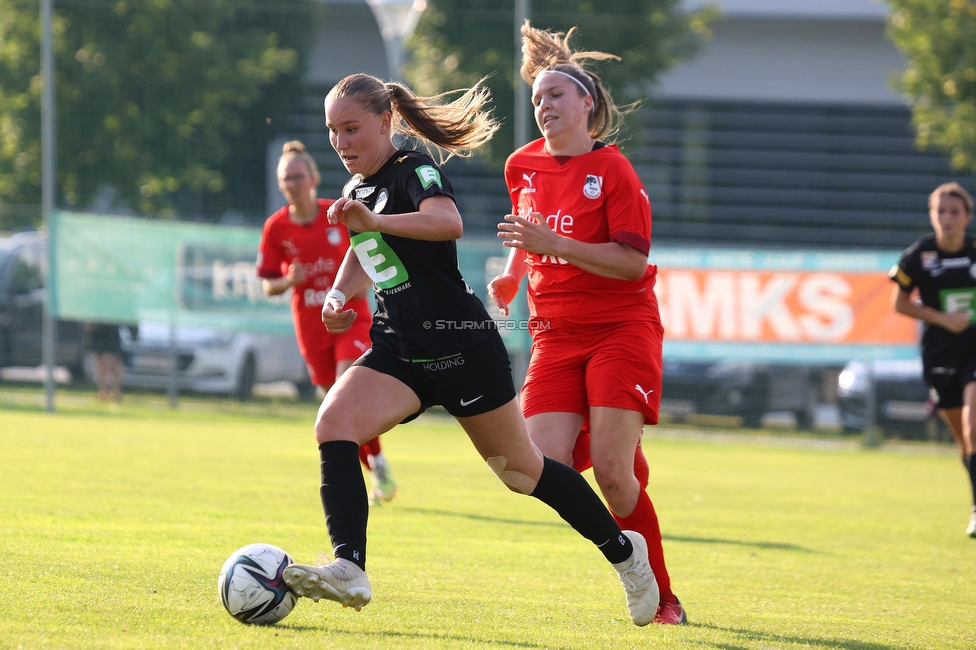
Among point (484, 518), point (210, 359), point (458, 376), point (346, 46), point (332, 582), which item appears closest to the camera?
point (332, 582)

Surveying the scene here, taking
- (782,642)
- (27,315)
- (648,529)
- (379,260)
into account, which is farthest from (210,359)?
(782,642)

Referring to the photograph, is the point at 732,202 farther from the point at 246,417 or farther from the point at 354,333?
the point at 354,333

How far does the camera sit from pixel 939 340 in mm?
8430

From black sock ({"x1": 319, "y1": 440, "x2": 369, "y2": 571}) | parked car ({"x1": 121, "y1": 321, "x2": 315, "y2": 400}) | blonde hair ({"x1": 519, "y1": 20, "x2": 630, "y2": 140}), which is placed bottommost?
parked car ({"x1": 121, "y1": 321, "x2": 315, "y2": 400})

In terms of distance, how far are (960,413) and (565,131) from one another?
4676 millimetres

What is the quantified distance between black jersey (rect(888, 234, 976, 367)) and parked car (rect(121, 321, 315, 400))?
29.0 ft

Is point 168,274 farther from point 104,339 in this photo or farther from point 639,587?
point 639,587

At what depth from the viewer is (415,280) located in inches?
170

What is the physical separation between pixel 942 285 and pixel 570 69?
14.4ft

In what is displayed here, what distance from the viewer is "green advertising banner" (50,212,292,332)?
15172mm

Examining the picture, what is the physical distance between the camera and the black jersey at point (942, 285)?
8.34 meters

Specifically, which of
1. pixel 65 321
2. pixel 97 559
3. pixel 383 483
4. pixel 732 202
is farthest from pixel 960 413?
pixel 732 202

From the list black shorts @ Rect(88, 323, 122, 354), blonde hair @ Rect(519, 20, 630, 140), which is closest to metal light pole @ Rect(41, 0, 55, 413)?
black shorts @ Rect(88, 323, 122, 354)

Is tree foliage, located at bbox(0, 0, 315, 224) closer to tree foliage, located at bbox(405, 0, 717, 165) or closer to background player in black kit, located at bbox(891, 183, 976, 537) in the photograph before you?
tree foliage, located at bbox(405, 0, 717, 165)
